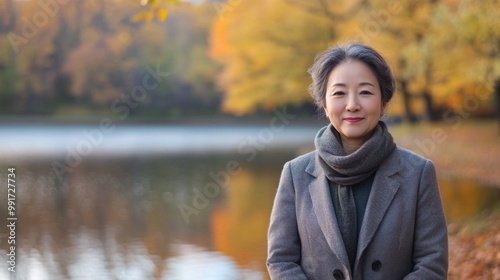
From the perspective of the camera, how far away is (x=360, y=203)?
1.95m

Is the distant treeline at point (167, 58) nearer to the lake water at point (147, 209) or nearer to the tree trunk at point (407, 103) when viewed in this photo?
the tree trunk at point (407, 103)

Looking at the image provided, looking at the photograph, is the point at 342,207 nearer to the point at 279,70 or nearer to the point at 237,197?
the point at 237,197

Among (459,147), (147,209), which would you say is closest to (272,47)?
(459,147)

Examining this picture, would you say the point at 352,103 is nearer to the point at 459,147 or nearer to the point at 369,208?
the point at 369,208

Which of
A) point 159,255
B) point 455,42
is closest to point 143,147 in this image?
point 455,42

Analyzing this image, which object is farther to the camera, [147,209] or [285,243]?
[147,209]

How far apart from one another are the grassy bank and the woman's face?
11280 millimetres

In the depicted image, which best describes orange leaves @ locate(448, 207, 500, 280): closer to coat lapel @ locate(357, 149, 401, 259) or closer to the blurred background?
the blurred background

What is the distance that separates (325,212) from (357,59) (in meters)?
0.43

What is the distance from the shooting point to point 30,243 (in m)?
8.84

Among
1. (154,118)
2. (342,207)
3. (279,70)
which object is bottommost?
(342,207)

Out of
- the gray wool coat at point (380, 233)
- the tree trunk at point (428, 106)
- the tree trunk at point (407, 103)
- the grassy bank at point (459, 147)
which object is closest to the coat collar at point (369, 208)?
the gray wool coat at point (380, 233)

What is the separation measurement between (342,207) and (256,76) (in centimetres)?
2745

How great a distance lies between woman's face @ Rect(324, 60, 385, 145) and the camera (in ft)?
6.36
